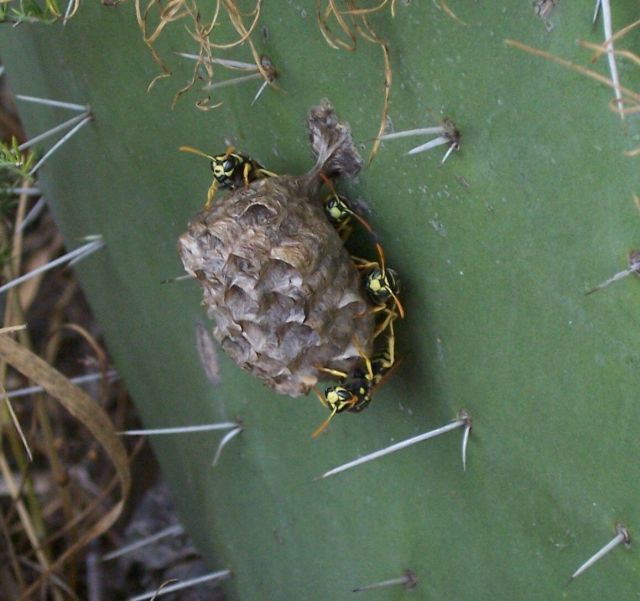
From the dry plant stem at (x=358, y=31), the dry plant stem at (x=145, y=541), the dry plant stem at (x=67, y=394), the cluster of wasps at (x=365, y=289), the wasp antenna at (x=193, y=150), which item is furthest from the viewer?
the dry plant stem at (x=145, y=541)

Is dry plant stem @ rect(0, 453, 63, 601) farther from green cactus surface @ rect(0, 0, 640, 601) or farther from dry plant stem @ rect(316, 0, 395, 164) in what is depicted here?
dry plant stem @ rect(316, 0, 395, 164)

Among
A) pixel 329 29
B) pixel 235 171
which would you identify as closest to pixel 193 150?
pixel 235 171

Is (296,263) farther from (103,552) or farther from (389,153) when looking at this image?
(103,552)

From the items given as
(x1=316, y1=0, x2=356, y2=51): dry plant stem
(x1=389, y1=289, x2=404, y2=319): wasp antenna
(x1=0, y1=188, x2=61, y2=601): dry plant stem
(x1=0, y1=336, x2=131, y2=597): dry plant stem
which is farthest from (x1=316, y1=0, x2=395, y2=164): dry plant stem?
(x1=0, y1=188, x2=61, y2=601): dry plant stem

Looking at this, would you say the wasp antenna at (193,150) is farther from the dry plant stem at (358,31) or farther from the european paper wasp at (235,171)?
the dry plant stem at (358,31)

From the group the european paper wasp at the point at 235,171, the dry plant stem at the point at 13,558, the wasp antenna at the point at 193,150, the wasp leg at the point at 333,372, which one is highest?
the european paper wasp at the point at 235,171

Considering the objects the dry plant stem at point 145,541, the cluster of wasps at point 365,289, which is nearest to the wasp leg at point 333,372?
the cluster of wasps at point 365,289

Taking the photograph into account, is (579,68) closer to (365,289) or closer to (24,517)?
(365,289)
